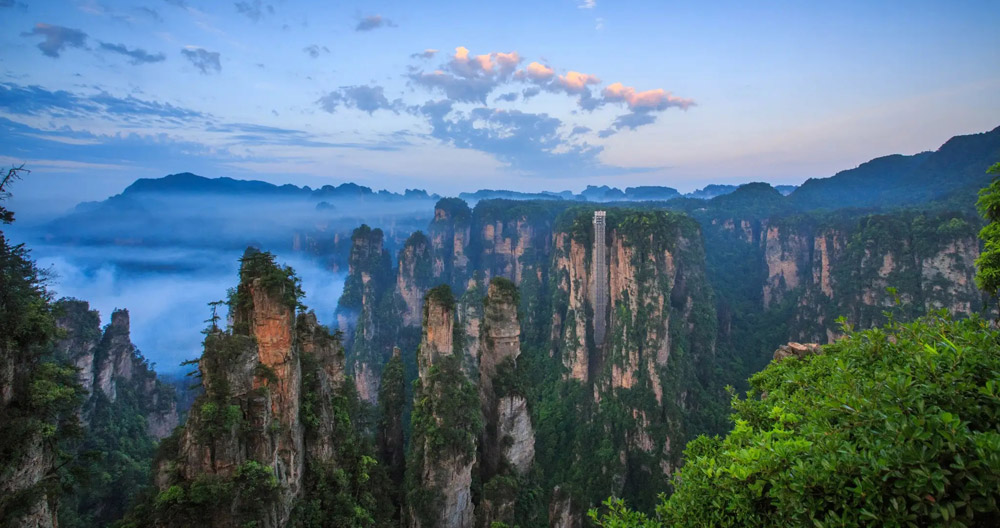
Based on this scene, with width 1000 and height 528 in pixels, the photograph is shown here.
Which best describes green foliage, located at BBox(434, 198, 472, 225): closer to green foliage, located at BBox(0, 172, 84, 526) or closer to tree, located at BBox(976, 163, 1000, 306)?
green foliage, located at BBox(0, 172, 84, 526)

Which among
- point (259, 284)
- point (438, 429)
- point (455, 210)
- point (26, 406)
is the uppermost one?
point (455, 210)

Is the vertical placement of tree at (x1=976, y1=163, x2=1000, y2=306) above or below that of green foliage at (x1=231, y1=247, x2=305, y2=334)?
above

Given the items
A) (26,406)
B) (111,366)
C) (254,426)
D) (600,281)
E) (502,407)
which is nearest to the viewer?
(26,406)

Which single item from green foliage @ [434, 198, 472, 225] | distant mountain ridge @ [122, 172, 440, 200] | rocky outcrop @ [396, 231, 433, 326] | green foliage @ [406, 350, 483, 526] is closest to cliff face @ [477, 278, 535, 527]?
green foliage @ [406, 350, 483, 526]

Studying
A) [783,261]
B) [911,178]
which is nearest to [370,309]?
[783,261]

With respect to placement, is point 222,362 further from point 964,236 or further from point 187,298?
point 187,298

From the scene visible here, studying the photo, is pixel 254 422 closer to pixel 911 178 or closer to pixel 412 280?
pixel 412 280

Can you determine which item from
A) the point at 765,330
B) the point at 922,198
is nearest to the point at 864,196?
the point at 922,198
